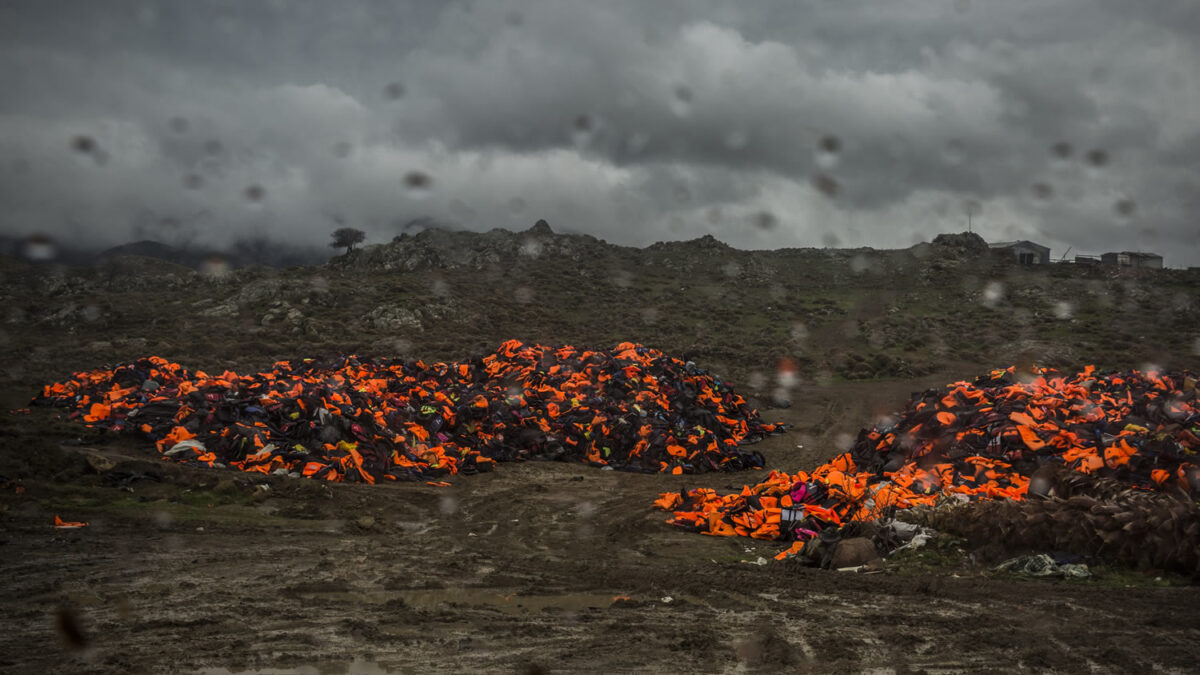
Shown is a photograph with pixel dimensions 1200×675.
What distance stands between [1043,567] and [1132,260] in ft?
172

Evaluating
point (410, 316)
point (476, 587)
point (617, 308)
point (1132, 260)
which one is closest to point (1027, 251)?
point (1132, 260)

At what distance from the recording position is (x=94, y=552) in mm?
6066

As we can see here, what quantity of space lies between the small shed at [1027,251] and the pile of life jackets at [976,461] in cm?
4333

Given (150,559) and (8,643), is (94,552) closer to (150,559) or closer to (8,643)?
(150,559)

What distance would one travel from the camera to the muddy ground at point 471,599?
13.3 feet

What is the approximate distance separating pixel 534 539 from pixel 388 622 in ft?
9.77

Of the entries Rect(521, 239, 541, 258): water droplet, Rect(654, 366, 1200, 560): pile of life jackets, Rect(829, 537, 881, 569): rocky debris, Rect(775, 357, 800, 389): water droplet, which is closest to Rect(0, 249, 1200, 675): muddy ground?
Rect(829, 537, 881, 569): rocky debris

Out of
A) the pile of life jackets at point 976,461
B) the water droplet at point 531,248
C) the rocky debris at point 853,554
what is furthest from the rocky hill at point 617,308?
the rocky debris at point 853,554

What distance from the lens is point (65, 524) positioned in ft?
22.6

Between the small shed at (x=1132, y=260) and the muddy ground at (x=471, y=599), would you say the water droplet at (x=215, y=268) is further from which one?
the small shed at (x=1132, y=260)

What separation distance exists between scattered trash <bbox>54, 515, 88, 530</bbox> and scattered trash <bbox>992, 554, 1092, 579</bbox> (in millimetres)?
8339

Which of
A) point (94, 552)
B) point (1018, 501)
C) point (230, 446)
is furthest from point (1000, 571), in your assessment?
point (230, 446)

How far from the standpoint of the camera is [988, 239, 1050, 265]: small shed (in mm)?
48219

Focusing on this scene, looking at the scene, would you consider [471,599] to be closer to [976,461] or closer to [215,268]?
[976,461]
